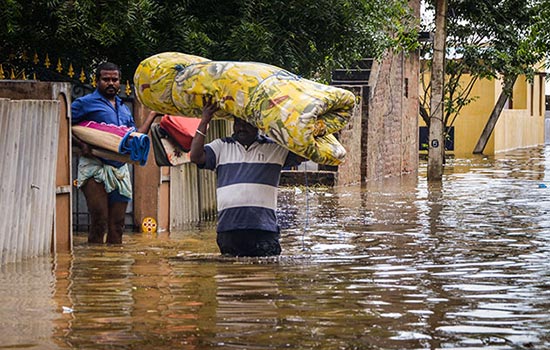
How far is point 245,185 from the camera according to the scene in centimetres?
972

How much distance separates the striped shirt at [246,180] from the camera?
9.72 m

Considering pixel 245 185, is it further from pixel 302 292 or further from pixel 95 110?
pixel 95 110

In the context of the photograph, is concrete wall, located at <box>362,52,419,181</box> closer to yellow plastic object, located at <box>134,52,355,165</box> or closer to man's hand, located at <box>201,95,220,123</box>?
yellow plastic object, located at <box>134,52,355,165</box>

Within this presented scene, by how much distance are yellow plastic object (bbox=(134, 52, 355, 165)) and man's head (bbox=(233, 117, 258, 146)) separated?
0.09 m

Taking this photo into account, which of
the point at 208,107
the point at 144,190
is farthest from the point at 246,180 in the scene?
the point at 144,190

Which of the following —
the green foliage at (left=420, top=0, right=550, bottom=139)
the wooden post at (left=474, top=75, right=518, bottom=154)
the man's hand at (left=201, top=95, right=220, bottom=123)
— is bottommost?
the man's hand at (left=201, top=95, right=220, bottom=123)

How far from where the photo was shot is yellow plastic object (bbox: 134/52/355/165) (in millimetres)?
9641

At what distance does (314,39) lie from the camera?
16.5m

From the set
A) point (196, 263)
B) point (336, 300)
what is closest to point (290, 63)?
point (196, 263)

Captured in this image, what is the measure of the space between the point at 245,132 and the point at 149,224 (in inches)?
171

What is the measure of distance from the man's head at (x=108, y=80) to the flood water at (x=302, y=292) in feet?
4.90

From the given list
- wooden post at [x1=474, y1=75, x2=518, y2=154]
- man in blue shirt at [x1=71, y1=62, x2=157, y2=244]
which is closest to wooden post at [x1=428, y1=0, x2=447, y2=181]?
man in blue shirt at [x1=71, y1=62, x2=157, y2=244]

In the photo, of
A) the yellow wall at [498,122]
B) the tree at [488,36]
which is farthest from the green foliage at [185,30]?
the yellow wall at [498,122]

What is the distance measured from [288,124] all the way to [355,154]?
16.4 metres
